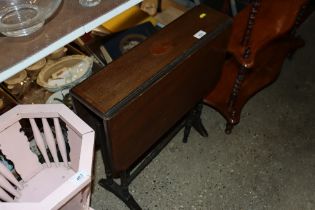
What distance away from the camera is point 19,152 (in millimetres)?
1190

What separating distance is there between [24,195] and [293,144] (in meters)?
1.34

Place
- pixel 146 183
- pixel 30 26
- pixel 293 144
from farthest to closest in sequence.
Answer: pixel 293 144 < pixel 146 183 < pixel 30 26

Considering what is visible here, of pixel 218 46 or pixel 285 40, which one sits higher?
pixel 218 46

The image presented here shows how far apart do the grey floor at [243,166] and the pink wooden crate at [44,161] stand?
1.34ft

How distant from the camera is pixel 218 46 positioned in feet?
4.41

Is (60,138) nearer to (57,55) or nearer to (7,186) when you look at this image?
(7,186)

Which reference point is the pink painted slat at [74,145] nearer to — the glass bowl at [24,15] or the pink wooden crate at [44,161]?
the pink wooden crate at [44,161]

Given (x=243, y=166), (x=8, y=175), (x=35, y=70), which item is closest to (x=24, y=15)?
(x=35, y=70)

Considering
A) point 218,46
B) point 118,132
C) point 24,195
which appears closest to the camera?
point 118,132

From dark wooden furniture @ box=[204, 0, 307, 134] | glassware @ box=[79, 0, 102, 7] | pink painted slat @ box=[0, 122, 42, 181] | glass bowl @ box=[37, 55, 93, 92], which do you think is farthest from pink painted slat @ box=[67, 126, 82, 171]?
dark wooden furniture @ box=[204, 0, 307, 134]

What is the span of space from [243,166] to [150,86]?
0.86 metres

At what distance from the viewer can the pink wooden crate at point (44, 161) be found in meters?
0.93

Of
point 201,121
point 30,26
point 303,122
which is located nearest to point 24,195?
point 30,26

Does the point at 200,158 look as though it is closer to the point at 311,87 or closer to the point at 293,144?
the point at 293,144
